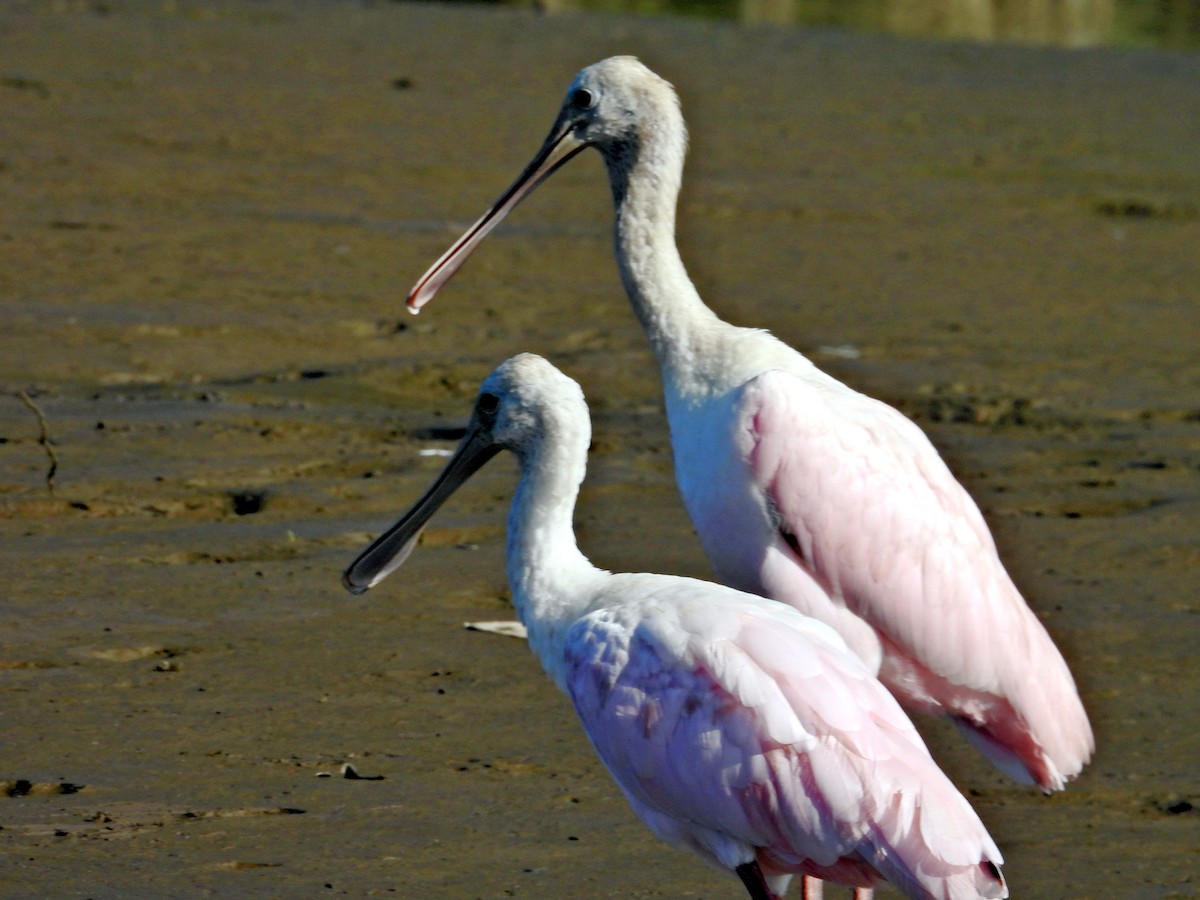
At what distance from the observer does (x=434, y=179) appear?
548 inches

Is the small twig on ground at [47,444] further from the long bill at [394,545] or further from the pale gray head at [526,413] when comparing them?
the pale gray head at [526,413]

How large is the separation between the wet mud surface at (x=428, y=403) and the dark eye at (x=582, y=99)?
5.68 feet

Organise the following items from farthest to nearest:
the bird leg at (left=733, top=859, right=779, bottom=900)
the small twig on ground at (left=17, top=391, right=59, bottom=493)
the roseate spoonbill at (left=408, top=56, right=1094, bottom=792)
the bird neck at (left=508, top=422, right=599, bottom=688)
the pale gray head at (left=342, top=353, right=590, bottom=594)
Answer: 1. the small twig on ground at (left=17, top=391, right=59, bottom=493)
2. the roseate spoonbill at (left=408, top=56, right=1094, bottom=792)
3. the pale gray head at (left=342, top=353, right=590, bottom=594)
4. the bird neck at (left=508, top=422, right=599, bottom=688)
5. the bird leg at (left=733, top=859, right=779, bottom=900)

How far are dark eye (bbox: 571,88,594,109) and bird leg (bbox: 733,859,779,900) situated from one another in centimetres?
261

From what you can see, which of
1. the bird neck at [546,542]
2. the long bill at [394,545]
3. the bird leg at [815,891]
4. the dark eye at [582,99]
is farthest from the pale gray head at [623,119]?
the bird leg at [815,891]

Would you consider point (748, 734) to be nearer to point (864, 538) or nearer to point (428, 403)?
point (864, 538)

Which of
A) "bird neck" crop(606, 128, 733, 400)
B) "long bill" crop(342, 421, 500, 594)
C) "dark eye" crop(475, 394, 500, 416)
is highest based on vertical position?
"bird neck" crop(606, 128, 733, 400)

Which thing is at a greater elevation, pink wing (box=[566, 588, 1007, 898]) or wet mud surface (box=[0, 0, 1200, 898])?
pink wing (box=[566, 588, 1007, 898])

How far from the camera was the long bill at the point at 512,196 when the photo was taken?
6.72m

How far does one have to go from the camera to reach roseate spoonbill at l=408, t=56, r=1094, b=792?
581cm

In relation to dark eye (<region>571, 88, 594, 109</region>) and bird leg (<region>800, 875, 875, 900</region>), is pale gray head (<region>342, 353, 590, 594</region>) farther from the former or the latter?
dark eye (<region>571, 88, 594, 109</region>)

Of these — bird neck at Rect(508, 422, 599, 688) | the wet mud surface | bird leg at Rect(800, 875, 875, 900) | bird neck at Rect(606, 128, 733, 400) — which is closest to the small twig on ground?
the wet mud surface

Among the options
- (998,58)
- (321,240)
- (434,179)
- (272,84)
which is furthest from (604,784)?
(998,58)

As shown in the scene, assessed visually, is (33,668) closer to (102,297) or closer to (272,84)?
(102,297)
